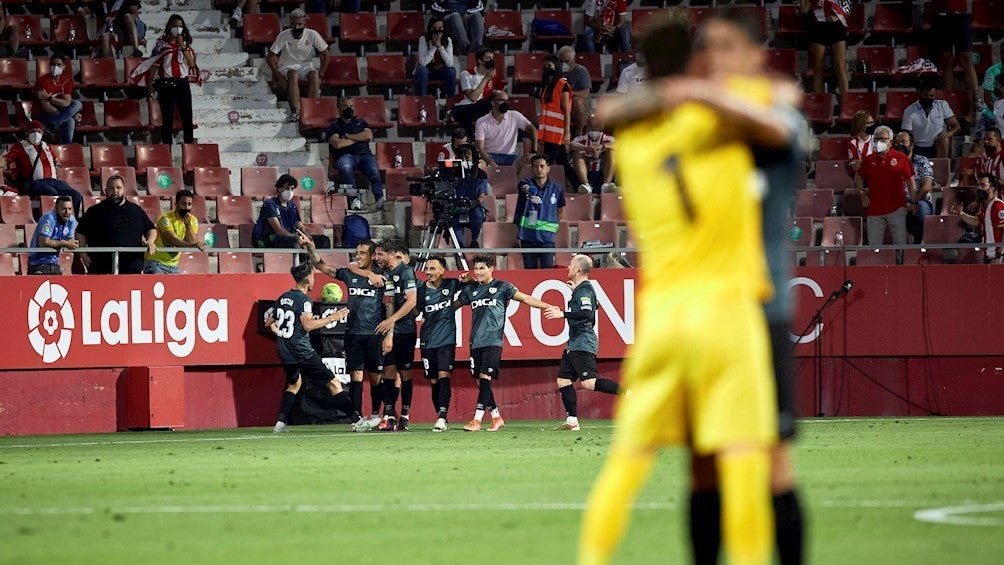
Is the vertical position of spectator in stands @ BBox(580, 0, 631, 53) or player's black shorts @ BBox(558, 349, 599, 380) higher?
spectator in stands @ BBox(580, 0, 631, 53)

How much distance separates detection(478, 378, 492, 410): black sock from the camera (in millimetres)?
17812

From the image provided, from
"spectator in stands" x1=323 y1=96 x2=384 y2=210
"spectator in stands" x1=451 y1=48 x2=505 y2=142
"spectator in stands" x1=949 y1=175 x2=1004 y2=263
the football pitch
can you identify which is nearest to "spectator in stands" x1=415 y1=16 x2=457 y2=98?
"spectator in stands" x1=451 y1=48 x2=505 y2=142

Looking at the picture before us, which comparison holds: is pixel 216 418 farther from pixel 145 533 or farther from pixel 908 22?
pixel 908 22

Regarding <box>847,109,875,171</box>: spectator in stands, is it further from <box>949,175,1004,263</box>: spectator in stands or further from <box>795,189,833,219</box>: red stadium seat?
<box>949,175,1004,263</box>: spectator in stands

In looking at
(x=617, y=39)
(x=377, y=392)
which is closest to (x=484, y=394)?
(x=377, y=392)

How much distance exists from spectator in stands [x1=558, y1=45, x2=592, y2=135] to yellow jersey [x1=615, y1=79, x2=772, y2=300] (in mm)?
18871

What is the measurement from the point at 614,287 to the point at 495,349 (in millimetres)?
2966

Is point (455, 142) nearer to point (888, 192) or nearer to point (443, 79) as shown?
point (443, 79)

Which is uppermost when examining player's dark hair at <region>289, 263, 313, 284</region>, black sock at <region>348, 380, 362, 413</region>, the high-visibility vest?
the high-visibility vest

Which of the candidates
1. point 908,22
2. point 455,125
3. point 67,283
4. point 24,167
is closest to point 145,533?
point 67,283

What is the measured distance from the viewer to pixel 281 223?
67.0 ft

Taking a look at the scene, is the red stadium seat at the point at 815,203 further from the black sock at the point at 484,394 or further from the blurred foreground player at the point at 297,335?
the blurred foreground player at the point at 297,335

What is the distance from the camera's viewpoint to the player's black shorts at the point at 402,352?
18609 millimetres

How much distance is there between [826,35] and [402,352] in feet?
34.6
